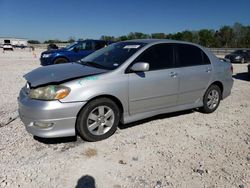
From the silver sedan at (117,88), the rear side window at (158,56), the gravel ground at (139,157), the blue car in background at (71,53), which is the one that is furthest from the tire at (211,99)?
the blue car in background at (71,53)

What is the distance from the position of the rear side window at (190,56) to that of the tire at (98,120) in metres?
1.75

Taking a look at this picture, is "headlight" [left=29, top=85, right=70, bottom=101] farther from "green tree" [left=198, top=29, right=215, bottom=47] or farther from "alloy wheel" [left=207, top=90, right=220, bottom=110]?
"green tree" [left=198, top=29, right=215, bottom=47]

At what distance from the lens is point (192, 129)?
4.59 metres

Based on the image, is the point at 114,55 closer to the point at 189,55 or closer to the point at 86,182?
the point at 189,55

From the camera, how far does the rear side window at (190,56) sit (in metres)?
4.89

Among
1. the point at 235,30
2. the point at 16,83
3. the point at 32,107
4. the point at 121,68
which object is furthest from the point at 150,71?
the point at 235,30

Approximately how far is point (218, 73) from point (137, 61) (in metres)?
2.26

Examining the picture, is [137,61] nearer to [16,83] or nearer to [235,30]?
[16,83]

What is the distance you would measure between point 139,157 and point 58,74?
5.93ft

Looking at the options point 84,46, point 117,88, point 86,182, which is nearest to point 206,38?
point 84,46

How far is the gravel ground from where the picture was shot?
117 inches

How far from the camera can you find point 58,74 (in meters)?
3.92

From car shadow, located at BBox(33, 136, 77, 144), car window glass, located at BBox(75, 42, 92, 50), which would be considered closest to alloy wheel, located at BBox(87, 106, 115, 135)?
car shadow, located at BBox(33, 136, 77, 144)

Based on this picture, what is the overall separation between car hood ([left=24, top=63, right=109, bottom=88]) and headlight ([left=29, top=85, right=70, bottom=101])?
0.28 feet
